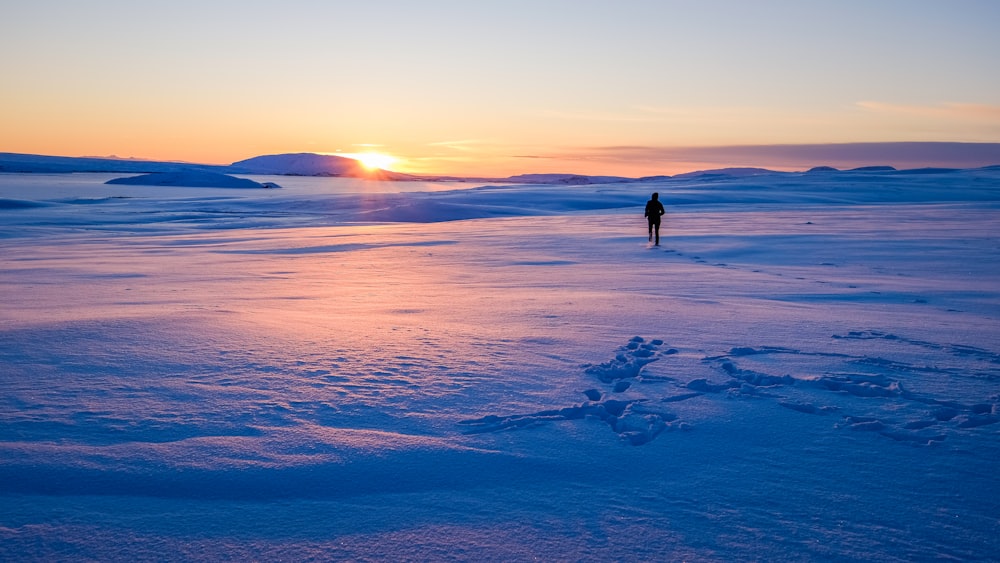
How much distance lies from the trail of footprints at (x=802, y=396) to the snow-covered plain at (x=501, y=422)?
0.7 inches

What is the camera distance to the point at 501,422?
3137 mm

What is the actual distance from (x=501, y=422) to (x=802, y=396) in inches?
63.7

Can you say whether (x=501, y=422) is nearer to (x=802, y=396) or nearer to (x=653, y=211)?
(x=802, y=396)

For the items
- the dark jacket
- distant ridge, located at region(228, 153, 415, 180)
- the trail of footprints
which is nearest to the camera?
the trail of footprints

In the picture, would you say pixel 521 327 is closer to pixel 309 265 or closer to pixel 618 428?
pixel 618 428

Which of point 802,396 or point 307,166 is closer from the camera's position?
point 802,396

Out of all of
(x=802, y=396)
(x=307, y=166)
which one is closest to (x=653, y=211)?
(x=802, y=396)

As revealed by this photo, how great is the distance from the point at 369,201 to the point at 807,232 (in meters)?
21.8

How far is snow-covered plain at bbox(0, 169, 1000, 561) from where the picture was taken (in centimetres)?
224

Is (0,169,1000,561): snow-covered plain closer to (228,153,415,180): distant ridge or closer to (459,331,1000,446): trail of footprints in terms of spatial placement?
(459,331,1000,446): trail of footprints

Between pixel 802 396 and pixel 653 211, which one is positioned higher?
pixel 653 211

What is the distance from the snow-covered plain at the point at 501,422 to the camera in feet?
7.36

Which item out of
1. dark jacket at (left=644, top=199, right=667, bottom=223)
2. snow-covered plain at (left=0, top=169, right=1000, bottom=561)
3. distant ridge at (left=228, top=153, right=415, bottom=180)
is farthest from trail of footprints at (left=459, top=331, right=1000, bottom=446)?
distant ridge at (left=228, top=153, right=415, bottom=180)

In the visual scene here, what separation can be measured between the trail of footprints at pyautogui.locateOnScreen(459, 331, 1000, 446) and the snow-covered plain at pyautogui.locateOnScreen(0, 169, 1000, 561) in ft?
0.06
